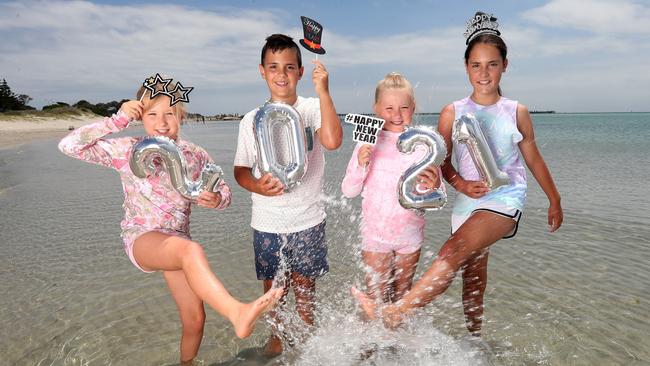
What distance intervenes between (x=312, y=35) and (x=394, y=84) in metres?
0.77

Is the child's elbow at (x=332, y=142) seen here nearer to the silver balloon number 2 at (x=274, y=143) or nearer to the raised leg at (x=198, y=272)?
the silver balloon number 2 at (x=274, y=143)

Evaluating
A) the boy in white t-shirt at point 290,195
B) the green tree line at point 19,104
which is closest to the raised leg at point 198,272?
the boy in white t-shirt at point 290,195

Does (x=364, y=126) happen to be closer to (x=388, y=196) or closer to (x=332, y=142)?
(x=332, y=142)

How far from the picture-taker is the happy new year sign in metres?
2.89

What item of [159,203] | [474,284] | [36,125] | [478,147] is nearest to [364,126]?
[478,147]

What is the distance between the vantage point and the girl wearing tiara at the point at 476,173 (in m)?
2.96

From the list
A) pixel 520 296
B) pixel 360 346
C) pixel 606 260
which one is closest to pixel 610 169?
pixel 606 260

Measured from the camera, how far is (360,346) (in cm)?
367

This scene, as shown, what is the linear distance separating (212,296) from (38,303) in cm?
344

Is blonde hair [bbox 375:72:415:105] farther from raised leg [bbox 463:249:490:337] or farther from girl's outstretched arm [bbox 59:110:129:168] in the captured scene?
girl's outstretched arm [bbox 59:110:129:168]

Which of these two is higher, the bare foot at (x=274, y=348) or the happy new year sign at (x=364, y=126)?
the happy new year sign at (x=364, y=126)

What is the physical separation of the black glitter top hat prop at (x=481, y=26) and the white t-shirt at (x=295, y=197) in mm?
1231

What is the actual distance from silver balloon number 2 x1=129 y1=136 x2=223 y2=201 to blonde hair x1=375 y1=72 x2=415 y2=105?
1.37 metres

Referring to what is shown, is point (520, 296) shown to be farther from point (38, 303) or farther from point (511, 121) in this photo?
point (38, 303)
